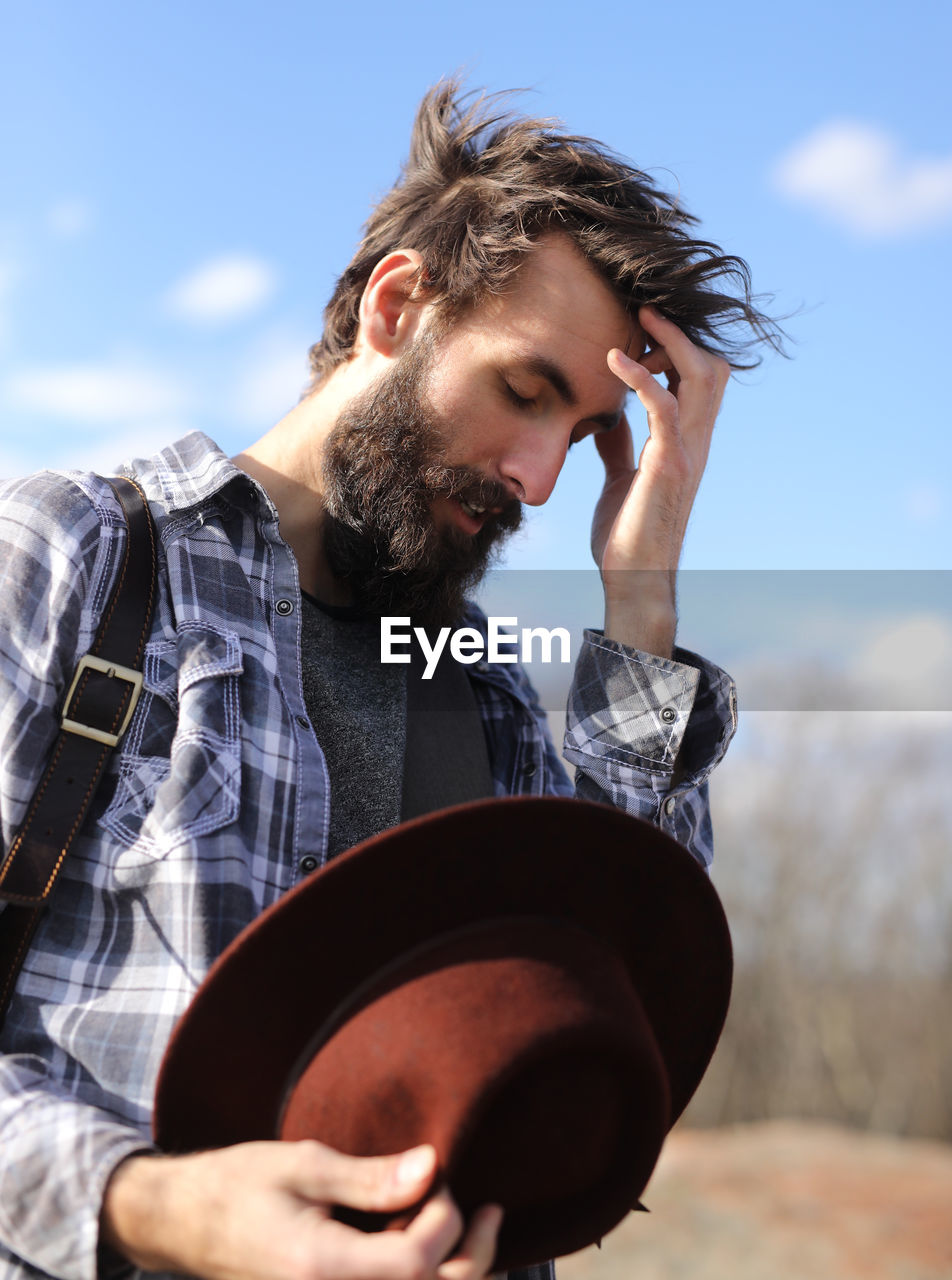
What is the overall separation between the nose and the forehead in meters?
0.23

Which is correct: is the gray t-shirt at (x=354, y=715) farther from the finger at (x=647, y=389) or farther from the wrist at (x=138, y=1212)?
the finger at (x=647, y=389)

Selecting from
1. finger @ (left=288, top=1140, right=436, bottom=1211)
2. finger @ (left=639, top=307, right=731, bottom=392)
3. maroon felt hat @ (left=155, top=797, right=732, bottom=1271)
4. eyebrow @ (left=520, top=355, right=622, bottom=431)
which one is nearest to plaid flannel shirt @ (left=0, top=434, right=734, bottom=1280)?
maroon felt hat @ (left=155, top=797, right=732, bottom=1271)

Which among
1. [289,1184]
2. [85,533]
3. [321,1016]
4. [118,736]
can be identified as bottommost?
[289,1184]

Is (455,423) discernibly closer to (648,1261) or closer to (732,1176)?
(648,1261)

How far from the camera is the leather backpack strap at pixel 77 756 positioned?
1.76 m

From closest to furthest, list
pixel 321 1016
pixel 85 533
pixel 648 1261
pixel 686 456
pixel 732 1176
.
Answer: pixel 321 1016 → pixel 85 533 → pixel 686 456 → pixel 648 1261 → pixel 732 1176

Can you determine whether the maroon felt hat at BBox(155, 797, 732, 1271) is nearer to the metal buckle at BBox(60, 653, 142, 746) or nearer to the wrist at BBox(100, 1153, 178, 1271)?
the wrist at BBox(100, 1153, 178, 1271)

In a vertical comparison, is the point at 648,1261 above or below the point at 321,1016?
below

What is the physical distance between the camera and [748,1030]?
16438mm

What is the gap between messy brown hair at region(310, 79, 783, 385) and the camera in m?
2.87

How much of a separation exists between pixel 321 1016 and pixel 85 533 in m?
1.02

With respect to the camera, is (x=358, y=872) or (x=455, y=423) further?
(x=455, y=423)

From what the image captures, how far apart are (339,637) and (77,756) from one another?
88 cm

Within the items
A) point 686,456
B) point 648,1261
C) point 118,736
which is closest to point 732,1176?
point 648,1261
